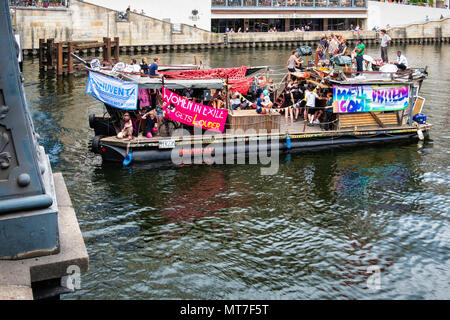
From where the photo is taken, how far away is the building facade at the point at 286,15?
85.2 m

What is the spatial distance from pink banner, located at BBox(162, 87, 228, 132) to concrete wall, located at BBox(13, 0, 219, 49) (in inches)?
1679

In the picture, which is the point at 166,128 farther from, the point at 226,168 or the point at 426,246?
the point at 426,246

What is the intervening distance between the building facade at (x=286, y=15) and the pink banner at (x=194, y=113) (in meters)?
61.1

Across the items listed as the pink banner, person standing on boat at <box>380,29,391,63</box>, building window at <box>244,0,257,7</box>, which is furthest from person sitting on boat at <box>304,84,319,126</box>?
building window at <box>244,0,257,7</box>

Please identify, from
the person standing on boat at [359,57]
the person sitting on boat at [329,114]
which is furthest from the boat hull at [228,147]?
the person standing on boat at [359,57]

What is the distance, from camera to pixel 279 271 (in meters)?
15.5

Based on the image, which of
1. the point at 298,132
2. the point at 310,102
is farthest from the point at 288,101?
the point at 298,132

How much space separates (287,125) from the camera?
92.9ft

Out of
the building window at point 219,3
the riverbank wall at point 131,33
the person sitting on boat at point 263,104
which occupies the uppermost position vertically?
the building window at point 219,3

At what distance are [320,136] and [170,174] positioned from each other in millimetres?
8144

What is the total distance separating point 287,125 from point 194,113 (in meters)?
5.53

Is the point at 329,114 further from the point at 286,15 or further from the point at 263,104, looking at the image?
the point at 286,15

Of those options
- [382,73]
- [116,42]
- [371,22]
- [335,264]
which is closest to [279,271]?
[335,264]

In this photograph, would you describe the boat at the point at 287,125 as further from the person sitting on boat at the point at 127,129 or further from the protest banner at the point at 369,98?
the person sitting on boat at the point at 127,129
